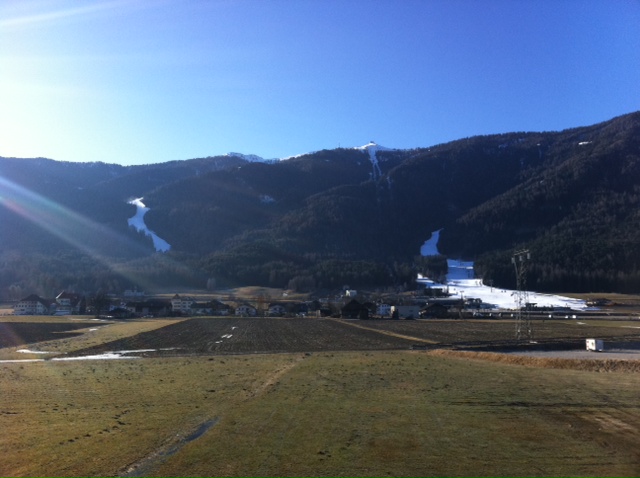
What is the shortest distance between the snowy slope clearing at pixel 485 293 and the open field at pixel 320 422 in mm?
93950

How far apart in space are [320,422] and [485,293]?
412 feet

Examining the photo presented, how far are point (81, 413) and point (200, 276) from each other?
138829mm

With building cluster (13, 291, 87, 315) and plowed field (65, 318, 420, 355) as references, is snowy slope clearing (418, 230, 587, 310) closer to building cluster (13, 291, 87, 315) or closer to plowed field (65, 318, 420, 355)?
plowed field (65, 318, 420, 355)

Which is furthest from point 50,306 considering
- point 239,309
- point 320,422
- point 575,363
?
point 320,422

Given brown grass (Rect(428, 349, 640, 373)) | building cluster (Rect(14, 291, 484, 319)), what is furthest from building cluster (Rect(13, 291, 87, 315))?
brown grass (Rect(428, 349, 640, 373))

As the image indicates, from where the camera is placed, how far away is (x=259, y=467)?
9148 mm

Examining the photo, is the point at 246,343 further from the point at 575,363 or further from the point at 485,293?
the point at 485,293

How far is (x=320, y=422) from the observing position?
12461 mm

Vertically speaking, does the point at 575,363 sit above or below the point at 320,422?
below

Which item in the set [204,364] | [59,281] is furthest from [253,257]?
[204,364]

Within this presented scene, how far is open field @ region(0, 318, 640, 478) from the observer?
9.35 meters

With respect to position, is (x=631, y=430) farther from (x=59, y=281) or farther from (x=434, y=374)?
(x=59, y=281)

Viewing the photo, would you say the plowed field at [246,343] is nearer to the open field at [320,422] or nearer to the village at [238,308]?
the open field at [320,422]

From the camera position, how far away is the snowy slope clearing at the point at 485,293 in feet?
363
